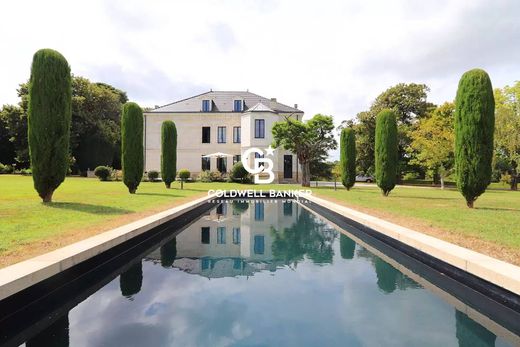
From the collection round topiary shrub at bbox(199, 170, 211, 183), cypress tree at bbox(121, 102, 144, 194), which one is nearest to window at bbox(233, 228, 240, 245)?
cypress tree at bbox(121, 102, 144, 194)

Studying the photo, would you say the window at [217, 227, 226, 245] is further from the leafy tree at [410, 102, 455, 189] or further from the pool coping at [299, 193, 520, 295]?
the leafy tree at [410, 102, 455, 189]

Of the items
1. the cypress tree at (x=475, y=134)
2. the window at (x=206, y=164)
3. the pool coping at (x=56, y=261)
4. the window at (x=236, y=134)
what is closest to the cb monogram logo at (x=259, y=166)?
the window at (x=236, y=134)

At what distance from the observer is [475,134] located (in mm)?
12141

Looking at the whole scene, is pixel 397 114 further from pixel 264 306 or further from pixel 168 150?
pixel 264 306

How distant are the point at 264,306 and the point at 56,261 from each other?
2.84m

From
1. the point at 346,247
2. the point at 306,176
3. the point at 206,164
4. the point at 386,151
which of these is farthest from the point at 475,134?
the point at 206,164

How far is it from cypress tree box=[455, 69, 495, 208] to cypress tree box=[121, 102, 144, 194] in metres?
15.5

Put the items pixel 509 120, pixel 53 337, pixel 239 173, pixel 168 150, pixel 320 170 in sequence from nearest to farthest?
pixel 53 337, pixel 168 150, pixel 509 120, pixel 239 173, pixel 320 170

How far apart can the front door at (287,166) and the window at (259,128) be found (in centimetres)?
373

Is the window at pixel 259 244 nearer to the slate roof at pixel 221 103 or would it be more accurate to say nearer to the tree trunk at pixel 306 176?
the tree trunk at pixel 306 176

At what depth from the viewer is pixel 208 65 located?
16.2 meters

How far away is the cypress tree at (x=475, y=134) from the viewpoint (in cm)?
1212

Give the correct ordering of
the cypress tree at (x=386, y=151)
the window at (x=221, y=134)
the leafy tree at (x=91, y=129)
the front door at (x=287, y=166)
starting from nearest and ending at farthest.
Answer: the cypress tree at (x=386, y=151), the front door at (x=287, y=166), the window at (x=221, y=134), the leafy tree at (x=91, y=129)

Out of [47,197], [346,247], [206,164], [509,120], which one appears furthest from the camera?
[206,164]
